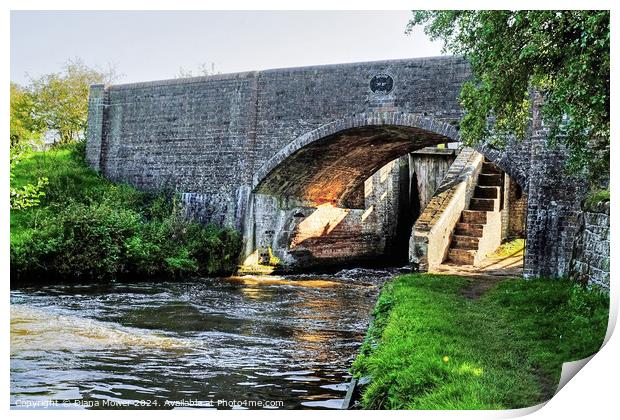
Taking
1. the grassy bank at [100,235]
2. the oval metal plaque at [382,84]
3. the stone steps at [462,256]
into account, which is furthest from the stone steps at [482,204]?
the grassy bank at [100,235]

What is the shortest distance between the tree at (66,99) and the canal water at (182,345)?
519 centimetres

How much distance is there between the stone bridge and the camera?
1548cm

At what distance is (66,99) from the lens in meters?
20.5

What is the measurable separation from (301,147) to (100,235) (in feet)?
18.8

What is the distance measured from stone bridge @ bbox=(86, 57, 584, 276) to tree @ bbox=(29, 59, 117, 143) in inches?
25.2

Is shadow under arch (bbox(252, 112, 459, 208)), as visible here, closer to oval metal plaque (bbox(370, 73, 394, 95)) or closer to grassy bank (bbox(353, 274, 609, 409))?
oval metal plaque (bbox(370, 73, 394, 95))

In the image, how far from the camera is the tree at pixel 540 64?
286 inches

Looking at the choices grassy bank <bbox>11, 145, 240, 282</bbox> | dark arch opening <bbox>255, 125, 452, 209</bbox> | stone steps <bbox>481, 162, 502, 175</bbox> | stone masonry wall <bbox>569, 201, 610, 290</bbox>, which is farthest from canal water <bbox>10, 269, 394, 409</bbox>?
stone steps <bbox>481, 162, 502, 175</bbox>

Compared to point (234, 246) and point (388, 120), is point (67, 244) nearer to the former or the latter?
point (234, 246)

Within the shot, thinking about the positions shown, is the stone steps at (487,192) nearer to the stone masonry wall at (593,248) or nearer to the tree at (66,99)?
the stone masonry wall at (593,248)

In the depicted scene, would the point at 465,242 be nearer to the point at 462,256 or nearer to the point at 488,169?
the point at 462,256

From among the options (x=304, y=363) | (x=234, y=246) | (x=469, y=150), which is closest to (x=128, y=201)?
(x=234, y=246)

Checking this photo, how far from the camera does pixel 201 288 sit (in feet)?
51.1
